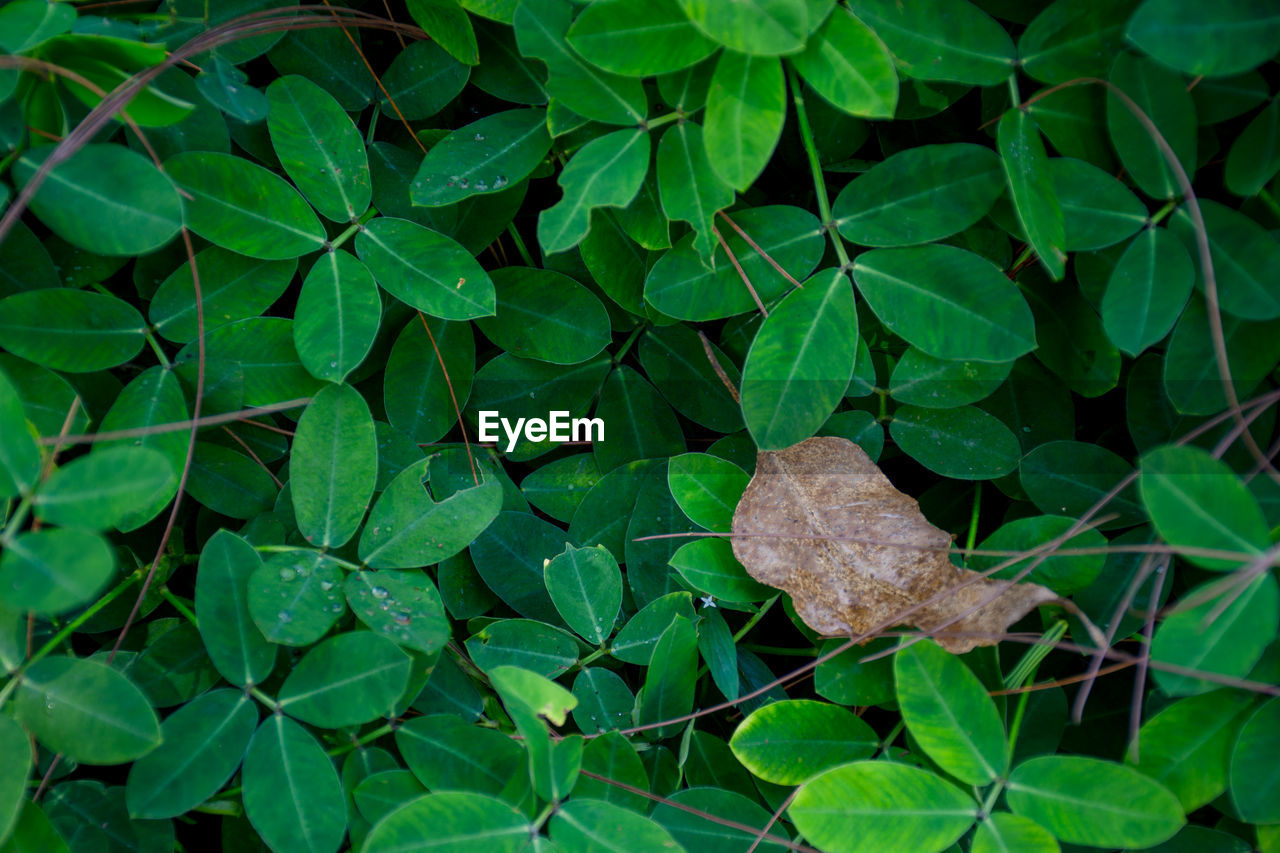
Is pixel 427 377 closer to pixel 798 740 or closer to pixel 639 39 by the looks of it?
pixel 639 39

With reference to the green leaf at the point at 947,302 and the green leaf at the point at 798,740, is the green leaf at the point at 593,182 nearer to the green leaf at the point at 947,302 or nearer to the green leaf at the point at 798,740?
the green leaf at the point at 947,302

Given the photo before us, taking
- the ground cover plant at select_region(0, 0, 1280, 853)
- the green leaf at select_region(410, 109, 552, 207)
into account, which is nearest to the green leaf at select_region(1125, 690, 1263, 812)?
the ground cover plant at select_region(0, 0, 1280, 853)

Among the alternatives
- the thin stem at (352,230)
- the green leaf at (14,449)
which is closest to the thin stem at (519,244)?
the thin stem at (352,230)

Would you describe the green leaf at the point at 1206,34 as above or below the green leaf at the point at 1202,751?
above

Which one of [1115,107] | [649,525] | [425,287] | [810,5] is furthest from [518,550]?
[1115,107]

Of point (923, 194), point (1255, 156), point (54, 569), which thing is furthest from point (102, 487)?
point (1255, 156)
